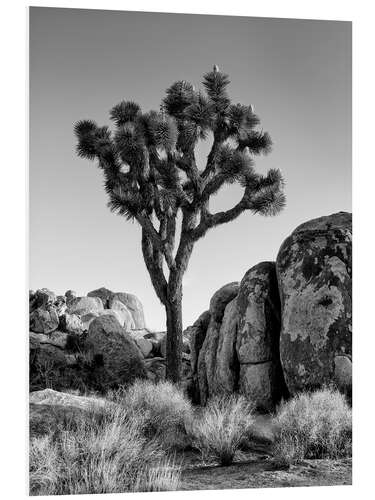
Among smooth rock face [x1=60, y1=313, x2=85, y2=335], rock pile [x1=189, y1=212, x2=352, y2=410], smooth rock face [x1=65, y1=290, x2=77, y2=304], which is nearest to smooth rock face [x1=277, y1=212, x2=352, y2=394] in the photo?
rock pile [x1=189, y1=212, x2=352, y2=410]

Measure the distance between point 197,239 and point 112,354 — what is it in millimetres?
3061

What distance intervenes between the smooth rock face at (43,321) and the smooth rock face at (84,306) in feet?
10.8

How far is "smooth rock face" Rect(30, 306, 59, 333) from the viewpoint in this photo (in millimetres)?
16234

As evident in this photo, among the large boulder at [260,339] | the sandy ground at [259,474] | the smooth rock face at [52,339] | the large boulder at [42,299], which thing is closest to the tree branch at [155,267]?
the large boulder at [260,339]

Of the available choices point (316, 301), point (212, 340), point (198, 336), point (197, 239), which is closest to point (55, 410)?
point (316, 301)

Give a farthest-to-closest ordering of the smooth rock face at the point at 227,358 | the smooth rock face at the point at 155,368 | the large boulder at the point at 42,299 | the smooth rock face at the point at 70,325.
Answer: the large boulder at the point at 42,299, the smooth rock face at the point at 70,325, the smooth rock face at the point at 155,368, the smooth rock face at the point at 227,358

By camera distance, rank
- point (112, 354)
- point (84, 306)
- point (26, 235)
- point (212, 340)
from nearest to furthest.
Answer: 1. point (26, 235)
2. point (212, 340)
3. point (112, 354)
4. point (84, 306)

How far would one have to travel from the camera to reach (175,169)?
1195 cm

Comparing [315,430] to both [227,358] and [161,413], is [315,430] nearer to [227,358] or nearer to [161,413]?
[161,413]

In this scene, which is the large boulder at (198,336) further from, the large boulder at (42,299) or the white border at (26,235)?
the large boulder at (42,299)

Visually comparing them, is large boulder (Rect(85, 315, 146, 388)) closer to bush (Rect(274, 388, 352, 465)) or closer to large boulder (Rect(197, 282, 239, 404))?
large boulder (Rect(197, 282, 239, 404))

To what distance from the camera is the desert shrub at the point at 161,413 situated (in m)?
7.45

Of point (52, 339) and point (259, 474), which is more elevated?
point (52, 339)

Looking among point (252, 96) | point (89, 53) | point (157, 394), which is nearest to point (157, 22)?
point (89, 53)
